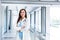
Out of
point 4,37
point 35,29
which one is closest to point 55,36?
point 35,29

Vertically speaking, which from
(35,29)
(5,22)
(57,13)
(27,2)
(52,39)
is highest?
(27,2)

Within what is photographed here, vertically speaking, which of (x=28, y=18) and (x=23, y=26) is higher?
(x=28, y=18)

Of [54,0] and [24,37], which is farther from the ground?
[54,0]

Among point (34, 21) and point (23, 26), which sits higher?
point (34, 21)

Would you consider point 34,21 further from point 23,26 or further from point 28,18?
point 23,26

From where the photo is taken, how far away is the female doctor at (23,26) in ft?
8.86

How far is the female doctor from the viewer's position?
2.70 meters

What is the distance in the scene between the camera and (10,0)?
2.65m

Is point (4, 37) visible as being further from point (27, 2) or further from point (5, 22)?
point (27, 2)

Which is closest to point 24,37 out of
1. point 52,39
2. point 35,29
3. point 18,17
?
point 35,29

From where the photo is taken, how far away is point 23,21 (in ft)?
8.95

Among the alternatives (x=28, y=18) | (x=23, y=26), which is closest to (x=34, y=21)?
(x=28, y=18)

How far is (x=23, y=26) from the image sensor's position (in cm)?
271

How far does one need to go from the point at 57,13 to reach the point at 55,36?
Result: 57cm
